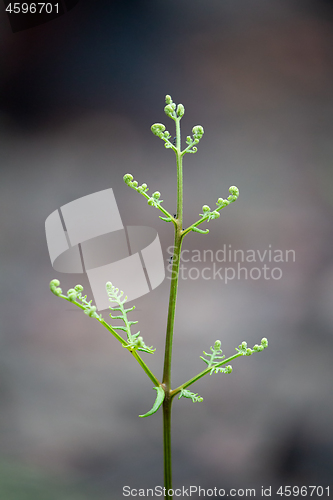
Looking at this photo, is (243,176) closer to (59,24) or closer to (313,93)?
(313,93)

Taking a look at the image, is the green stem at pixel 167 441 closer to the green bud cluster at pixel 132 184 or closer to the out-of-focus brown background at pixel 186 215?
the green bud cluster at pixel 132 184

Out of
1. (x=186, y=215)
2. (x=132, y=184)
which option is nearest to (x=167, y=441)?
(x=132, y=184)

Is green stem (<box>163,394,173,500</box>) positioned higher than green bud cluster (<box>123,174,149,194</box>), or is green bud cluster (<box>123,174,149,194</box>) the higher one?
green bud cluster (<box>123,174,149,194</box>)

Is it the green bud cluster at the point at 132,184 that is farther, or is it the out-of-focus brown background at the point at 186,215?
the out-of-focus brown background at the point at 186,215

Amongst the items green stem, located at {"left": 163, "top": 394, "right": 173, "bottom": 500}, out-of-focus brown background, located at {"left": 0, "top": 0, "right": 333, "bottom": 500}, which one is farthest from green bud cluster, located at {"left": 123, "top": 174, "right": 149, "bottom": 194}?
out-of-focus brown background, located at {"left": 0, "top": 0, "right": 333, "bottom": 500}

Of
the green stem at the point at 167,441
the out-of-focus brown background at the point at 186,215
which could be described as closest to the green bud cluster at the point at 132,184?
the green stem at the point at 167,441

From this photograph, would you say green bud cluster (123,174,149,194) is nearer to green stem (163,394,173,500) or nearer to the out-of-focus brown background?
green stem (163,394,173,500)

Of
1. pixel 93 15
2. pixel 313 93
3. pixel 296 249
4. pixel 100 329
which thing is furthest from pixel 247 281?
pixel 93 15

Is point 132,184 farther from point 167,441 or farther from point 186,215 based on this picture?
point 186,215
